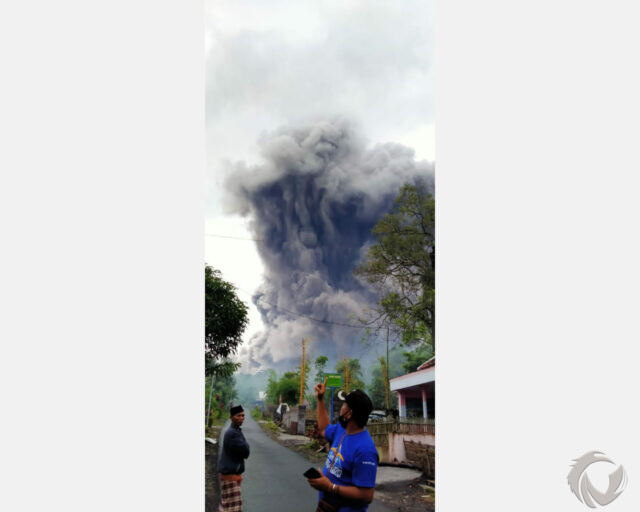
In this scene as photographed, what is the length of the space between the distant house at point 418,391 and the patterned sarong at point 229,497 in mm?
2046

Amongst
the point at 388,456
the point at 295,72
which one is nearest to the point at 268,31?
the point at 295,72

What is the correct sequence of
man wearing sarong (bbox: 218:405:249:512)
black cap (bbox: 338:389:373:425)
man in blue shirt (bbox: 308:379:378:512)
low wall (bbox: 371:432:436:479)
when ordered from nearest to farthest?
man in blue shirt (bbox: 308:379:378:512) < black cap (bbox: 338:389:373:425) < man wearing sarong (bbox: 218:405:249:512) < low wall (bbox: 371:432:436:479)

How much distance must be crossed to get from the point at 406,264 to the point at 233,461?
10.1 ft

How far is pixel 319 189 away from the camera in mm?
6621

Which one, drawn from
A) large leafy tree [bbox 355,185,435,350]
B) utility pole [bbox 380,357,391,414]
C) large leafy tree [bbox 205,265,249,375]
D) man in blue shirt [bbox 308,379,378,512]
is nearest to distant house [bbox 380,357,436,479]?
utility pole [bbox 380,357,391,414]

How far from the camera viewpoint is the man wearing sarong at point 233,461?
543cm

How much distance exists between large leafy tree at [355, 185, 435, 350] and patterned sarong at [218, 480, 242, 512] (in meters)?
2.52

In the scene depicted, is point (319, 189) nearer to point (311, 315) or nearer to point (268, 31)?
point (311, 315)

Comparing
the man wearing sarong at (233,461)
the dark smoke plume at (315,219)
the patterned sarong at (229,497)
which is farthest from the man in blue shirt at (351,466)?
the dark smoke plume at (315,219)

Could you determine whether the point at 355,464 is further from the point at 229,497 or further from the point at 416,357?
the point at 416,357

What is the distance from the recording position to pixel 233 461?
5.46 meters

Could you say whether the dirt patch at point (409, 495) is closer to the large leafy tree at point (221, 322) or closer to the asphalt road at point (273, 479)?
the asphalt road at point (273, 479)

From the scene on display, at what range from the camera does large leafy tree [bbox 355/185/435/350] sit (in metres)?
6.64

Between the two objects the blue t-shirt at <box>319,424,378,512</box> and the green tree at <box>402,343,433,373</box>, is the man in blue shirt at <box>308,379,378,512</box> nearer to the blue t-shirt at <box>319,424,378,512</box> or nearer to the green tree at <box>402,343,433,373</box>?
the blue t-shirt at <box>319,424,378,512</box>
